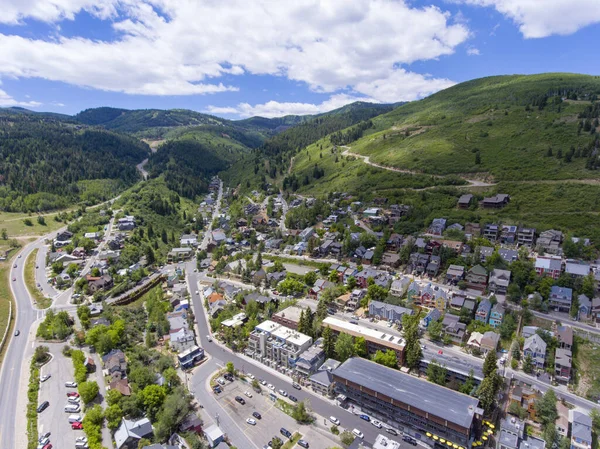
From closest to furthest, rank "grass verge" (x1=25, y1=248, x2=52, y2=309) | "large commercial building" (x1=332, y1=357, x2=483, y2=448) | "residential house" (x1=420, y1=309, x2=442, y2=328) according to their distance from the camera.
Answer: "large commercial building" (x1=332, y1=357, x2=483, y2=448), "residential house" (x1=420, y1=309, x2=442, y2=328), "grass verge" (x1=25, y1=248, x2=52, y2=309)

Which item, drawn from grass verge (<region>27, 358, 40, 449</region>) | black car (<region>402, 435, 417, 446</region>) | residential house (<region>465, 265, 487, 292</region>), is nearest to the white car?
black car (<region>402, 435, 417, 446</region>)

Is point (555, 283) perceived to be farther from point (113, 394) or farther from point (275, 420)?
point (113, 394)

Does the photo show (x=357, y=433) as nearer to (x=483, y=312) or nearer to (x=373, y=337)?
(x=373, y=337)

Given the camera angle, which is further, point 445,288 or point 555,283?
point 445,288

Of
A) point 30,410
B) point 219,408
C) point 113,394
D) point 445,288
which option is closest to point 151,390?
point 113,394

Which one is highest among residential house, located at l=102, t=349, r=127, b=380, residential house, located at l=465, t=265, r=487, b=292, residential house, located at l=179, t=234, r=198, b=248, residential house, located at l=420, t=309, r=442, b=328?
residential house, located at l=465, t=265, r=487, b=292

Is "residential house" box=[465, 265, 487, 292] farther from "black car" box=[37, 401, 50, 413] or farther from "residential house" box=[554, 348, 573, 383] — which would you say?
"black car" box=[37, 401, 50, 413]

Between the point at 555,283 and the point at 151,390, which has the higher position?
the point at 555,283
